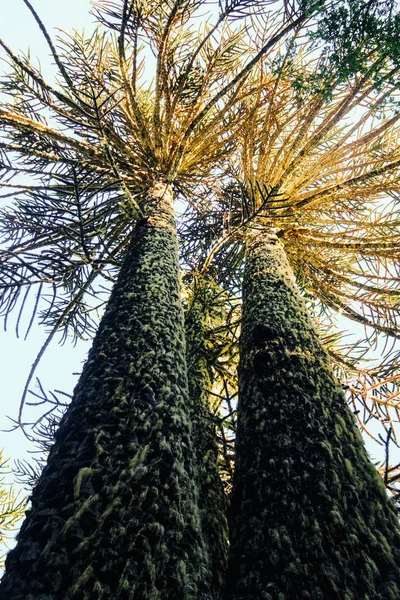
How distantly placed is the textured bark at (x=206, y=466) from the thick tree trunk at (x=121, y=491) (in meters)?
A: 0.28

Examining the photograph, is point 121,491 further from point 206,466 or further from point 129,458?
point 206,466

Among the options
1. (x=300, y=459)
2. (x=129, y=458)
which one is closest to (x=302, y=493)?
(x=300, y=459)

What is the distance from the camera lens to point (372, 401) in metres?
3.52

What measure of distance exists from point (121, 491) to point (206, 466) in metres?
0.94

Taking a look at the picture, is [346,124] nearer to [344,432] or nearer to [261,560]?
[344,432]

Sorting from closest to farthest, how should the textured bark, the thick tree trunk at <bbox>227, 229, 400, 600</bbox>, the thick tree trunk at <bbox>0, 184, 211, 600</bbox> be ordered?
the thick tree trunk at <bbox>0, 184, 211, 600</bbox> → the thick tree trunk at <bbox>227, 229, 400, 600</bbox> → the textured bark

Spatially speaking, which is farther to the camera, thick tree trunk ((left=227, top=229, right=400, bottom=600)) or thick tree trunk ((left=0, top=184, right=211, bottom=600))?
thick tree trunk ((left=227, top=229, right=400, bottom=600))

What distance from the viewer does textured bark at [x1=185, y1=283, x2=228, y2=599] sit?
1626 millimetres

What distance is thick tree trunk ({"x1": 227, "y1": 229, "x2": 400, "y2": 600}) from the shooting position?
1151mm

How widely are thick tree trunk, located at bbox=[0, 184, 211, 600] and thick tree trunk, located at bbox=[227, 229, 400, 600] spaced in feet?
0.64

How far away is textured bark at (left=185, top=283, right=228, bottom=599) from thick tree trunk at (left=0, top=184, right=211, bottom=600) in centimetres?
28

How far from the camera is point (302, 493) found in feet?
4.57

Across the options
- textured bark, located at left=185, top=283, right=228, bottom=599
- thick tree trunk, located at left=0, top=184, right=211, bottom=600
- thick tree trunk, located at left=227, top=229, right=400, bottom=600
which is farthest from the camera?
textured bark, located at left=185, top=283, right=228, bottom=599

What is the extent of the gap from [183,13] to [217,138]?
1.17 metres
